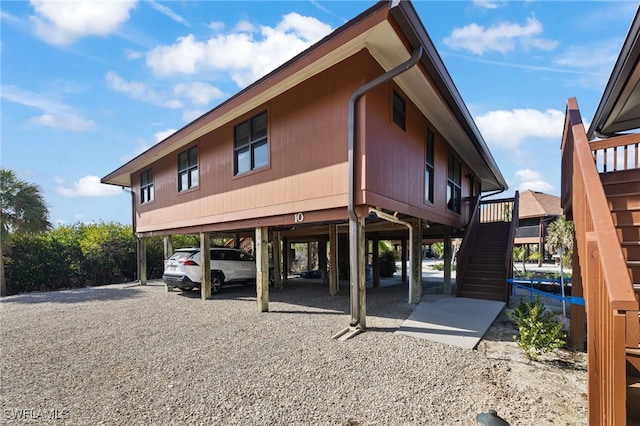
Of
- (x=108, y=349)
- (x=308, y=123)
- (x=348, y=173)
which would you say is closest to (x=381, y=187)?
(x=348, y=173)

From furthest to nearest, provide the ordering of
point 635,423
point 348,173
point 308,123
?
1. point 308,123
2. point 348,173
3. point 635,423

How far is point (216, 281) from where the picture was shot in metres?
10.3

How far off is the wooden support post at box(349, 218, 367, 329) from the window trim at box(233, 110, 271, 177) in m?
2.82

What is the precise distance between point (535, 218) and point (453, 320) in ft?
89.0

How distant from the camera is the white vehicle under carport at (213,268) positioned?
31.7ft

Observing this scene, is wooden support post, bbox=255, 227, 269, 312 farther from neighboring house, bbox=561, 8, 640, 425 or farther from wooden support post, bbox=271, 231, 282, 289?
neighboring house, bbox=561, 8, 640, 425

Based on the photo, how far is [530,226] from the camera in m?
28.4

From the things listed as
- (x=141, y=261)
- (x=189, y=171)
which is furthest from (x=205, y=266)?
(x=141, y=261)

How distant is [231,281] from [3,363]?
257 inches

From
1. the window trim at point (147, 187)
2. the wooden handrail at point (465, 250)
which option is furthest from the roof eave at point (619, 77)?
the window trim at point (147, 187)

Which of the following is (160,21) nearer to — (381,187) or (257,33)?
(257,33)

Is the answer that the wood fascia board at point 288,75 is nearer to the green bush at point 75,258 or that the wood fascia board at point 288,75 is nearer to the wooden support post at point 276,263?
the wooden support post at point 276,263

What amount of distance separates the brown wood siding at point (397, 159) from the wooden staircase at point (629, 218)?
3245 mm

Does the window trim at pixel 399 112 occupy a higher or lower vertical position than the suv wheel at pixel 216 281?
higher
